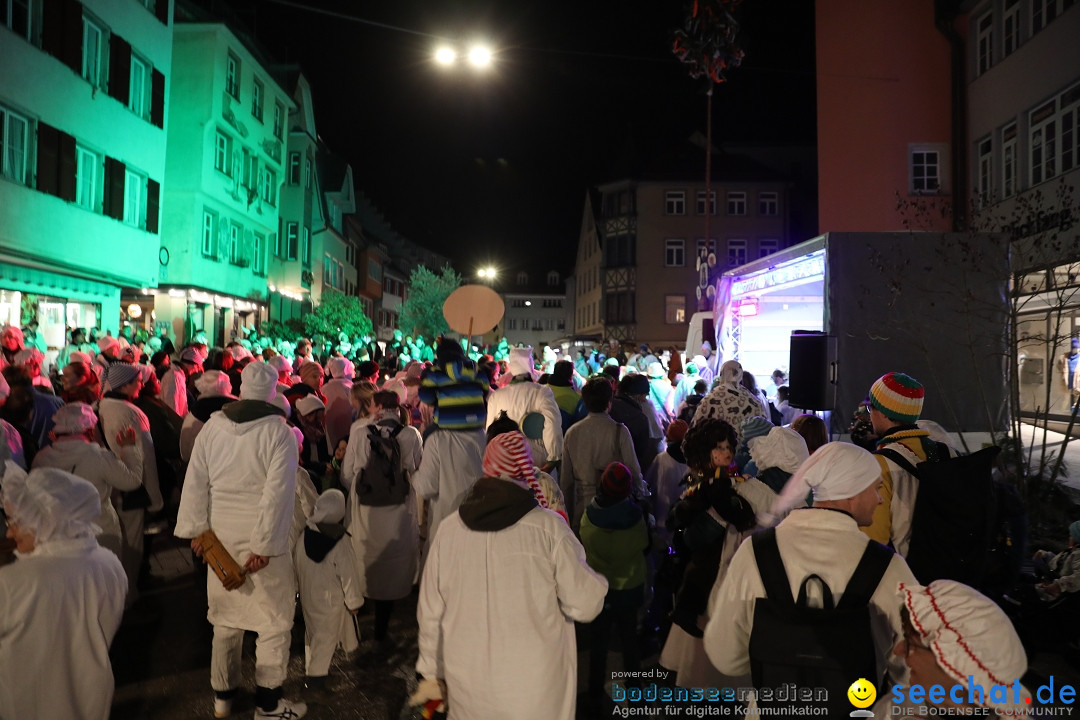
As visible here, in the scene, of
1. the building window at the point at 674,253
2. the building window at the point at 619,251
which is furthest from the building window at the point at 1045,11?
the building window at the point at 619,251

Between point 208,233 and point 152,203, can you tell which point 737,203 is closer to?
point 208,233

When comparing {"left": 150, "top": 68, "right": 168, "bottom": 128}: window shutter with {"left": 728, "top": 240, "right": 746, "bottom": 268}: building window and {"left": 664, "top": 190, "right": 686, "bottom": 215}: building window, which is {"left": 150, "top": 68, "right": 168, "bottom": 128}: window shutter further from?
{"left": 728, "top": 240, "right": 746, "bottom": 268}: building window

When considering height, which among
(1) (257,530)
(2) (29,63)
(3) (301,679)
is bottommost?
(3) (301,679)

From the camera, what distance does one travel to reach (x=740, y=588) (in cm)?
289

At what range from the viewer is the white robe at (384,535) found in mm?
6062

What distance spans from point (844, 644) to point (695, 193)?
1980 inches

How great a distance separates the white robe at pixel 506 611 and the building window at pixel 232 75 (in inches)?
1107

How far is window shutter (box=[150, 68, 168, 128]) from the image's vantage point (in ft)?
70.0

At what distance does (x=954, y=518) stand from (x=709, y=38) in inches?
780

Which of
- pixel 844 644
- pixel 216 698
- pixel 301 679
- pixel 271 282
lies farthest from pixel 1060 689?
pixel 271 282

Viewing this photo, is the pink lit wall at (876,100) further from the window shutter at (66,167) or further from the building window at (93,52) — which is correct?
the window shutter at (66,167)

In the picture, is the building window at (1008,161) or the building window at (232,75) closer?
the building window at (1008,161)

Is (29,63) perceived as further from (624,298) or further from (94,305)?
(624,298)

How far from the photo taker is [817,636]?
2.68 meters
